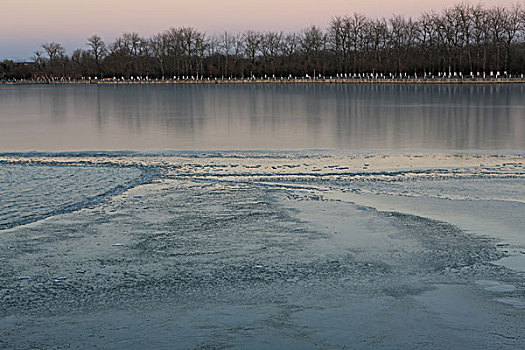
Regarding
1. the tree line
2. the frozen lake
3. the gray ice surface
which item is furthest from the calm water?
the tree line

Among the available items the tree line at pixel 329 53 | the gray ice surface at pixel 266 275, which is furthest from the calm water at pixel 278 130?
the tree line at pixel 329 53

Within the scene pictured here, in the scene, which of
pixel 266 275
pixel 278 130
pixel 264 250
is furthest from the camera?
pixel 278 130

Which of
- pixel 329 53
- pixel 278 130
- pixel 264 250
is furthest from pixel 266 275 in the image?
pixel 329 53

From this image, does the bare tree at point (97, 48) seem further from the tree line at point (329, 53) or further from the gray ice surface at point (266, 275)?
the gray ice surface at point (266, 275)

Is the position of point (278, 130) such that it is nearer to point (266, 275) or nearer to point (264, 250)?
point (264, 250)

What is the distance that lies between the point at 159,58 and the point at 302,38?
79.7ft

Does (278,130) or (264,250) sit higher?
(278,130)

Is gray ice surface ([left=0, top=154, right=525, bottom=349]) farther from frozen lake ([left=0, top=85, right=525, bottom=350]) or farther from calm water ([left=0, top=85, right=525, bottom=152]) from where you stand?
calm water ([left=0, top=85, right=525, bottom=152])

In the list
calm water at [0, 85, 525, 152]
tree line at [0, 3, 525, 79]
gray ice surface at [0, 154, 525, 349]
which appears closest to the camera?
gray ice surface at [0, 154, 525, 349]

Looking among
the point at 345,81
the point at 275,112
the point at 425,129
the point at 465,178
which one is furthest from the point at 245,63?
the point at 465,178

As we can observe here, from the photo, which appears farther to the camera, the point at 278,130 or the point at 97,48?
the point at 97,48

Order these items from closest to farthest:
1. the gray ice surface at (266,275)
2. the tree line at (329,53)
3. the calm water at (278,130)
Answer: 1. the gray ice surface at (266,275)
2. the calm water at (278,130)
3. the tree line at (329,53)

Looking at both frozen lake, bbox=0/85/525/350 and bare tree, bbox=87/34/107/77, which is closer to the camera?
frozen lake, bbox=0/85/525/350

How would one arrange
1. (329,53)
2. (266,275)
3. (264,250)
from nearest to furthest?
(266,275) < (264,250) < (329,53)
